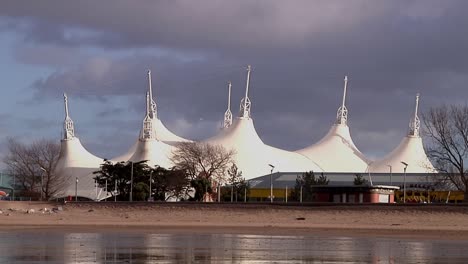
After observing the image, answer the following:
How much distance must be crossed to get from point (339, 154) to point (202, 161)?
77.8ft

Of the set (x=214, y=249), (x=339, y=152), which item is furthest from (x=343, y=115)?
(x=214, y=249)

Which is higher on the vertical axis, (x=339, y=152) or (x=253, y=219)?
(x=339, y=152)

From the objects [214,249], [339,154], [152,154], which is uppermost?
[339,154]

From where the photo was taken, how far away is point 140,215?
68.1 meters

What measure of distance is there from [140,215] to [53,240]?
28.9 m

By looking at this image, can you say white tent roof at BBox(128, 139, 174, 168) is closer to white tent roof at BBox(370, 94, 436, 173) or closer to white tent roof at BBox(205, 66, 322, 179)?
white tent roof at BBox(205, 66, 322, 179)

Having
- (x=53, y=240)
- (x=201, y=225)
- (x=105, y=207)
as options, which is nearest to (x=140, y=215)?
(x=105, y=207)

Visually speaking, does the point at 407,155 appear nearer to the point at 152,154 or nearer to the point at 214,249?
the point at 152,154

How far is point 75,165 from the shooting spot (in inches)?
4535

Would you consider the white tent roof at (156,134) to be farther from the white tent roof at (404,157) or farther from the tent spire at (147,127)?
the white tent roof at (404,157)

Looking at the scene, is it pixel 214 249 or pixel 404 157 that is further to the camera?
pixel 404 157

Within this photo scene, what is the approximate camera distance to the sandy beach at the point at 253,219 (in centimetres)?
5284

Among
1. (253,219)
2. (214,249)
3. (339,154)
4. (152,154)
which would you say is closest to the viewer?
(214,249)

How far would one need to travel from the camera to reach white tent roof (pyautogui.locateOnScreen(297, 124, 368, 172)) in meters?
120
